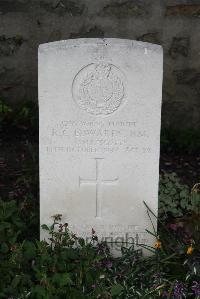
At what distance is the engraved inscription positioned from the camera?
358 centimetres

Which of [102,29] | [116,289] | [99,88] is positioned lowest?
[116,289]

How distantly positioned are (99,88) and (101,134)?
11.2 inches

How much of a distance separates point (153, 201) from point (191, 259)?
1.49ft

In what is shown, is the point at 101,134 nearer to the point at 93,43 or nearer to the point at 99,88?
the point at 99,88

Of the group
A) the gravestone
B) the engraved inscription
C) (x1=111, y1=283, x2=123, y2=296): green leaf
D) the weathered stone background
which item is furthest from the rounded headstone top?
the weathered stone background

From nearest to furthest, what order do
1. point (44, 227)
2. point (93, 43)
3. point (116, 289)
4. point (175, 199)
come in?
point (116, 289), point (93, 43), point (44, 227), point (175, 199)

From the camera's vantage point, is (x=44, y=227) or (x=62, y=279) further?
(x=44, y=227)

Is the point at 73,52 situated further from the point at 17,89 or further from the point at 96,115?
the point at 17,89

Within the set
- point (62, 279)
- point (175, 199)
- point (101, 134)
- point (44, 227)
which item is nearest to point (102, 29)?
point (175, 199)

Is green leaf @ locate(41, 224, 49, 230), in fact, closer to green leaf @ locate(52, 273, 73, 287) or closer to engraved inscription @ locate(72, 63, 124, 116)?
green leaf @ locate(52, 273, 73, 287)

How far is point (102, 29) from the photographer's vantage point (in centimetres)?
532

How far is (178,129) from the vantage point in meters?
5.55

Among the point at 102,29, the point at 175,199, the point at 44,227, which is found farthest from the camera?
the point at 102,29

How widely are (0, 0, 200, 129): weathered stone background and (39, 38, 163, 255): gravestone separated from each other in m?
1.83
